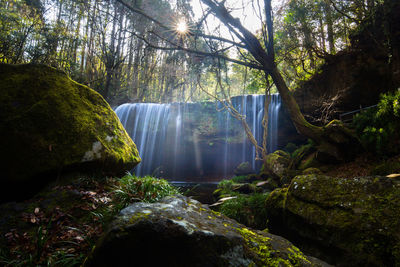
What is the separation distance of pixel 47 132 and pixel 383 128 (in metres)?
8.15

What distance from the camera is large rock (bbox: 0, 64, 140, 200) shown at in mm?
3100

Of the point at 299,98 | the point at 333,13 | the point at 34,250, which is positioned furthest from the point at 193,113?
the point at 34,250

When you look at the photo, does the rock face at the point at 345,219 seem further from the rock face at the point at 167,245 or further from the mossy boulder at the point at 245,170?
the mossy boulder at the point at 245,170

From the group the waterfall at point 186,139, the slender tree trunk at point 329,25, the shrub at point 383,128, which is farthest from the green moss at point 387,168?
the waterfall at point 186,139

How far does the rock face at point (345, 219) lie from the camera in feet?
7.73

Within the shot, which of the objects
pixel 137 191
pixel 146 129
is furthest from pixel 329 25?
pixel 146 129

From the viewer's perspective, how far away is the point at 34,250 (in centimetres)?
215

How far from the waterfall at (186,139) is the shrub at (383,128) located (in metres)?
9.08

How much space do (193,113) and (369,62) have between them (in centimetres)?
1108

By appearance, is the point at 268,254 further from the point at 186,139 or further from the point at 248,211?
the point at 186,139

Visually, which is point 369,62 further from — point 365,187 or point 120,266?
point 120,266

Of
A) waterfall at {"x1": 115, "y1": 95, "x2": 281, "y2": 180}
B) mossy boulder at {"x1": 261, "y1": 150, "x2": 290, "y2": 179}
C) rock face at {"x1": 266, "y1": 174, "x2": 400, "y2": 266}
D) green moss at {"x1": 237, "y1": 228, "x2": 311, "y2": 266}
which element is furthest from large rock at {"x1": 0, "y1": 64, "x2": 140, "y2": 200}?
waterfall at {"x1": 115, "y1": 95, "x2": 281, "y2": 180}

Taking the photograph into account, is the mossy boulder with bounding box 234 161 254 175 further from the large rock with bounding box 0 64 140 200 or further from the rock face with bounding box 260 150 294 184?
the large rock with bounding box 0 64 140 200

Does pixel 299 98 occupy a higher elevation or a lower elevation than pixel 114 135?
higher
